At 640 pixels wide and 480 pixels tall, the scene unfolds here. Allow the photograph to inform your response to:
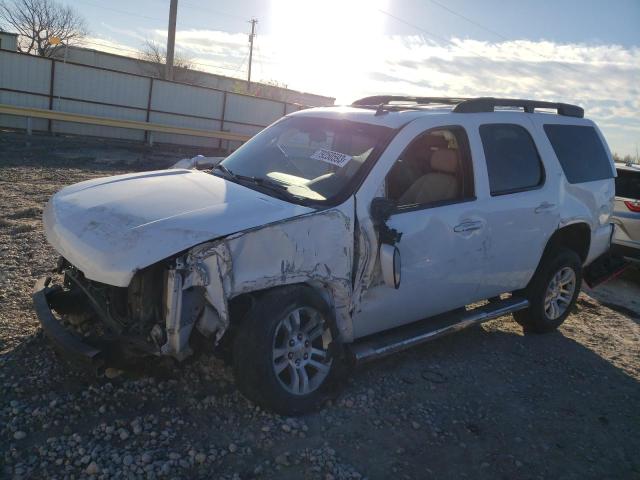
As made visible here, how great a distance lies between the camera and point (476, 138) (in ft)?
15.5

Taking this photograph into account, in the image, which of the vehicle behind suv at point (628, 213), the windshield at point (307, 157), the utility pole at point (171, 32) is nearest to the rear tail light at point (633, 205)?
the vehicle behind suv at point (628, 213)

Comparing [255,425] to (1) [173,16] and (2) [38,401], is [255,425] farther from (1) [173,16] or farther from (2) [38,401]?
(1) [173,16]

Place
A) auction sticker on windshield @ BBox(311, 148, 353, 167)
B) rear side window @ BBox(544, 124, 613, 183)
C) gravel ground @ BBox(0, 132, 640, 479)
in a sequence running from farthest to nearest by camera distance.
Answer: rear side window @ BBox(544, 124, 613, 183)
auction sticker on windshield @ BBox(311, 148, 353, 167)
gravel ground @ BBox(0, 132, 640, 479)

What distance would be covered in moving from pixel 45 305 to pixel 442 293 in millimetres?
2781

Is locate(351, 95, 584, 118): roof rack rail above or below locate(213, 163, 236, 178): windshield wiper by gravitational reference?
above

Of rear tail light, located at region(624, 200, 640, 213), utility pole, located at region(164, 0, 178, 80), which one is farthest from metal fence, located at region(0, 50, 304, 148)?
rear tail light, located at region(624, 200, 640, 213)

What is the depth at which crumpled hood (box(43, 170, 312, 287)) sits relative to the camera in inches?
122

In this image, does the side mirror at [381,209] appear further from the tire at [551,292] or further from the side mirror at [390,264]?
the tire at [551,292]

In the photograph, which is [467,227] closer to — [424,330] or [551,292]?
[424,330]

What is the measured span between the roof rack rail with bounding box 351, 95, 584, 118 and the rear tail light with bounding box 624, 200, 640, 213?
3.11m

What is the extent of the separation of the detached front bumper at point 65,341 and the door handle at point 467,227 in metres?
2.61

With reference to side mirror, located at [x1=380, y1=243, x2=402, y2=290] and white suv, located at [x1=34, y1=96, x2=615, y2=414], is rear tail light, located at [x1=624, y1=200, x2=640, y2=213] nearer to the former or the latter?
white suv, located at [x1=34, y1=96, x2=615, y2=414]

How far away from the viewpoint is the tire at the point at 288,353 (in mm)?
3344

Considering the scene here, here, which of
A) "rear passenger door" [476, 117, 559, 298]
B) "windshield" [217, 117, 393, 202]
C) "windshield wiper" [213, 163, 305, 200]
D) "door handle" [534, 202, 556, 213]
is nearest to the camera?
"windshield wiper" [213, 163, 305, 200]
